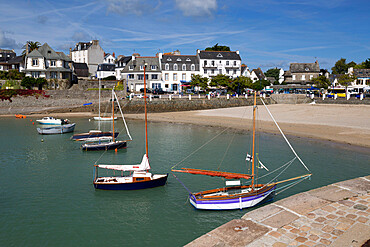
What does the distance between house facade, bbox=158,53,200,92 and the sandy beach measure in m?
21.1

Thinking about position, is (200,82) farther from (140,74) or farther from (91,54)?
(91,54)

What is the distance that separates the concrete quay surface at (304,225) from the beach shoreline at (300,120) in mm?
21135

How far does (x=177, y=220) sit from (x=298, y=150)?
19968 millimetres

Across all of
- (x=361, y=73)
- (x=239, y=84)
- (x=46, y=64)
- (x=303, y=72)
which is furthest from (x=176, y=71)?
(x=361, y=73)

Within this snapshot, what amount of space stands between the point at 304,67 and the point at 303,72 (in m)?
1.98

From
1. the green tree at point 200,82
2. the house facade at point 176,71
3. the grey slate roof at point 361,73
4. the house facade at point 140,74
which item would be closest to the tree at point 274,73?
the grey slate roof at point 361,73

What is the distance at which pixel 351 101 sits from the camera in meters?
60.8

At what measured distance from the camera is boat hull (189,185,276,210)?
16.8 m

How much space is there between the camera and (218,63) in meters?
87.2

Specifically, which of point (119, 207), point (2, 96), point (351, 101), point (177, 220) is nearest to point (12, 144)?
point (119, 207)

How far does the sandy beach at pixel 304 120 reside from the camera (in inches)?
1486

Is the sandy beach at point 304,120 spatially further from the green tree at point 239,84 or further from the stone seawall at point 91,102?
the green tree at point 239,84

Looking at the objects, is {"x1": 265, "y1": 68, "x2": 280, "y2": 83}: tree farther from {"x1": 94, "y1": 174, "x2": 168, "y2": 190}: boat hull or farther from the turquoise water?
{"x1": 94, "y1": 174, "x2": 168, "y2": 190}: boat hull

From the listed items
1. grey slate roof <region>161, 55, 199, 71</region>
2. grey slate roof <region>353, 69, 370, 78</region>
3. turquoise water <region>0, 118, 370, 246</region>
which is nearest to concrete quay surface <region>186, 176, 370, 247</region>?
turquoise water <region>0, 118, 370, 246</region>
